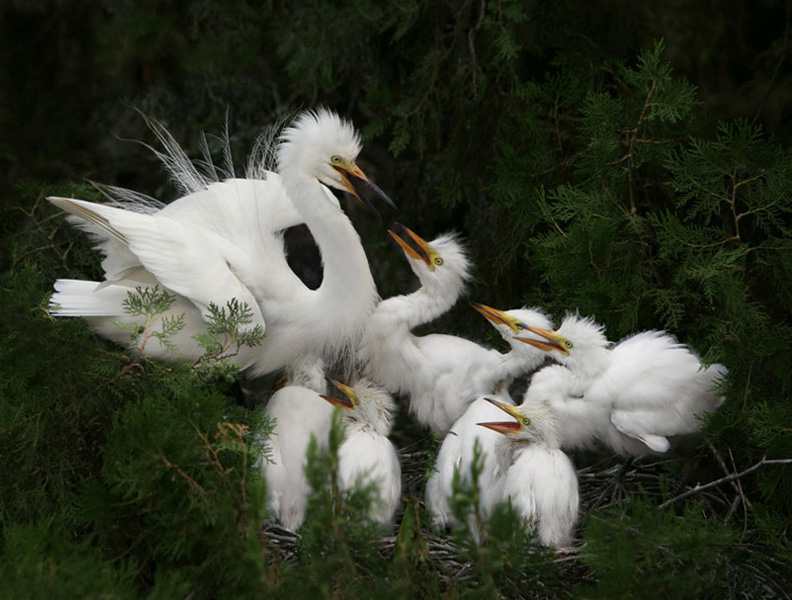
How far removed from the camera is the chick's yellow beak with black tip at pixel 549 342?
229cm

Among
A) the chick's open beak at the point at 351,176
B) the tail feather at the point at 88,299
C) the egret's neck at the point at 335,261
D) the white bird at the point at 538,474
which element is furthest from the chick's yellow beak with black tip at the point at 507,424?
the tail feather at the point at 88,299

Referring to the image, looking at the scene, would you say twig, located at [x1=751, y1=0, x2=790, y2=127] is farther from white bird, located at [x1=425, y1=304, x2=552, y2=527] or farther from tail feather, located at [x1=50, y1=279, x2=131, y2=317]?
tail feather, located at [x1=50, y1=279, x2=131, y2=317]

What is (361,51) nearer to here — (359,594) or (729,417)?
(729,417)

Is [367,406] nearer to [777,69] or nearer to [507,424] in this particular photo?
[507,424]

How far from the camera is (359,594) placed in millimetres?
1500

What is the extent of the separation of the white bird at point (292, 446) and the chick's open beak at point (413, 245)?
0.52 metres

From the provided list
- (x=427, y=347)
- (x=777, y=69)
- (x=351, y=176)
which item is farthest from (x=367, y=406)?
(x=777, y=69)

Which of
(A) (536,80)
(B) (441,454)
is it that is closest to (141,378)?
(B) (441,454)

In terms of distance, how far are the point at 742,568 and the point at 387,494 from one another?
0.74 m

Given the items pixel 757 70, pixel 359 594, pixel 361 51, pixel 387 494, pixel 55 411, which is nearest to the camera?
pixel 359 594

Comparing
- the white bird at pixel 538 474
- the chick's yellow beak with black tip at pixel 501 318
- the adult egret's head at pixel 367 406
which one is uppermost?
the chick's yellow beak with black tip at pixel 501 318

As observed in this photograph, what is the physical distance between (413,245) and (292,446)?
2.43ft

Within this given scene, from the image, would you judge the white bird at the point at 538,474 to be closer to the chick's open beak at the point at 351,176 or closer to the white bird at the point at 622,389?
the white bird at the point at 622,389

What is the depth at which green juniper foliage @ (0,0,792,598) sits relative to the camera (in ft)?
5.23
